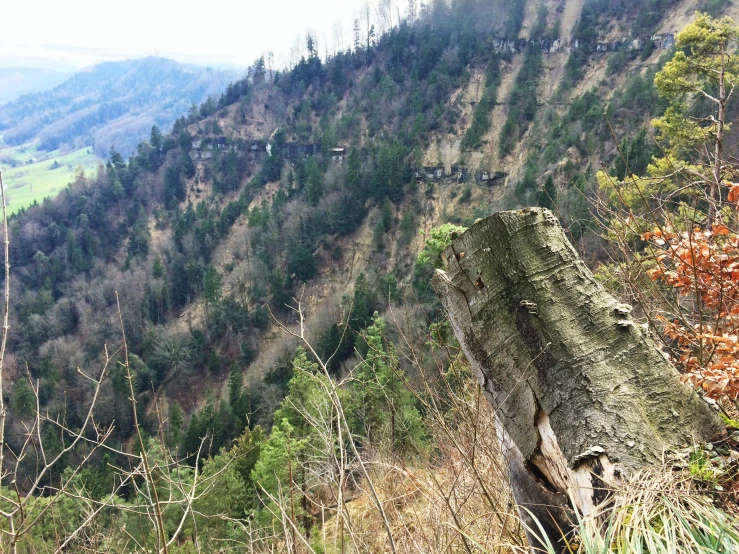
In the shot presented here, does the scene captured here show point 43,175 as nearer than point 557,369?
No

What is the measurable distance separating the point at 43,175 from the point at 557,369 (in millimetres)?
139571

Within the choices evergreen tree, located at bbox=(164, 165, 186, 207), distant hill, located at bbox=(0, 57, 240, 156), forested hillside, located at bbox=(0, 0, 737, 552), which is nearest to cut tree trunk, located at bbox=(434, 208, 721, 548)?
forested hillside, located at bbox=(0, 0, 737, 552)

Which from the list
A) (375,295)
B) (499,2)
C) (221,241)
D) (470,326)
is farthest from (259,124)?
(470,326)

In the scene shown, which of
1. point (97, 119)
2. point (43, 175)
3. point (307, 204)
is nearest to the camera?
point (307, 204)

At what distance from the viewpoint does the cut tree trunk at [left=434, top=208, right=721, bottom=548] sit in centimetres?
148

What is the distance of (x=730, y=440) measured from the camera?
1.45 meters

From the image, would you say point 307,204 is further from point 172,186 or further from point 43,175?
point 43,175

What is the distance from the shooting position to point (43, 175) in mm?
112062

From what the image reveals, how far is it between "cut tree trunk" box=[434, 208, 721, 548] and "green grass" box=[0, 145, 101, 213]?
9023 centimetres

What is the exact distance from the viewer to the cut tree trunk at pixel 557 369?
1.48m

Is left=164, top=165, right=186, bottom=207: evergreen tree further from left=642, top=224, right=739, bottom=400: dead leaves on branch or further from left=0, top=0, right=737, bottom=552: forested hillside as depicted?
left=642, top=224, right=739, bottom=400: dead leaves on branch

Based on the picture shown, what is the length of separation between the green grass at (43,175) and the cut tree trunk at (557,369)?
90.2 metres

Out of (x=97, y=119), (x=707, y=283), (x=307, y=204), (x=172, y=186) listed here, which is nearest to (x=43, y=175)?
(x=97, y=119)

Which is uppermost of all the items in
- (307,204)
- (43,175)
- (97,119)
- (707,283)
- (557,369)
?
(557,369)
